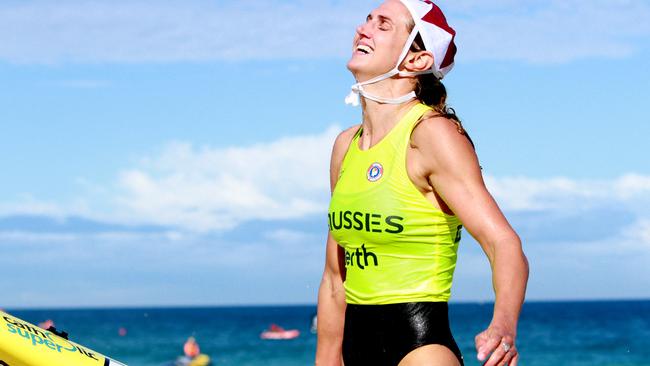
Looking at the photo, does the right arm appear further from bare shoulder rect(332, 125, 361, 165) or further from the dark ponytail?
the dark ponytail

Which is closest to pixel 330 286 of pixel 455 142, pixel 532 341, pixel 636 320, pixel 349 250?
pixel 349 250

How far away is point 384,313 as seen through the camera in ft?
12.9

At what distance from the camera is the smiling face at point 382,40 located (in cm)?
408

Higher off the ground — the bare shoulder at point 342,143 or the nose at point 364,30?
the nose at point 364,30

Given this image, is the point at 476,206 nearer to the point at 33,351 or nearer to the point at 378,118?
the point at 378,118

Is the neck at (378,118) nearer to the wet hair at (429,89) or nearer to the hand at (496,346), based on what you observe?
the wet hair at (429,89)

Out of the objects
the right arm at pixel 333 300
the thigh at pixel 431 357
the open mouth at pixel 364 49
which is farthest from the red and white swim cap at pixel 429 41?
the thigh at pixel 431 357

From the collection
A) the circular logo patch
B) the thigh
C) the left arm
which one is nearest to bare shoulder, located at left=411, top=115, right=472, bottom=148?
the left arm

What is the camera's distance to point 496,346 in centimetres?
331

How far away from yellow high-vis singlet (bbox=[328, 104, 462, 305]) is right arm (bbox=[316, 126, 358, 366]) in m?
0.28

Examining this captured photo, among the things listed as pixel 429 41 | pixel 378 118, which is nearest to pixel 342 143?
pixel 378 118

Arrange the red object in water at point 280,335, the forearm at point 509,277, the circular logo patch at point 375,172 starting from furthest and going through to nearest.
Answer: the red object in water at point 280,335
the circular logo patch at point 375,172
the forearm at point 509,277

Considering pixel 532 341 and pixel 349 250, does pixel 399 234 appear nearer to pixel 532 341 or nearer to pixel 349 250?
pixel 349 250

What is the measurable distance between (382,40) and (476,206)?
0.79 metres
